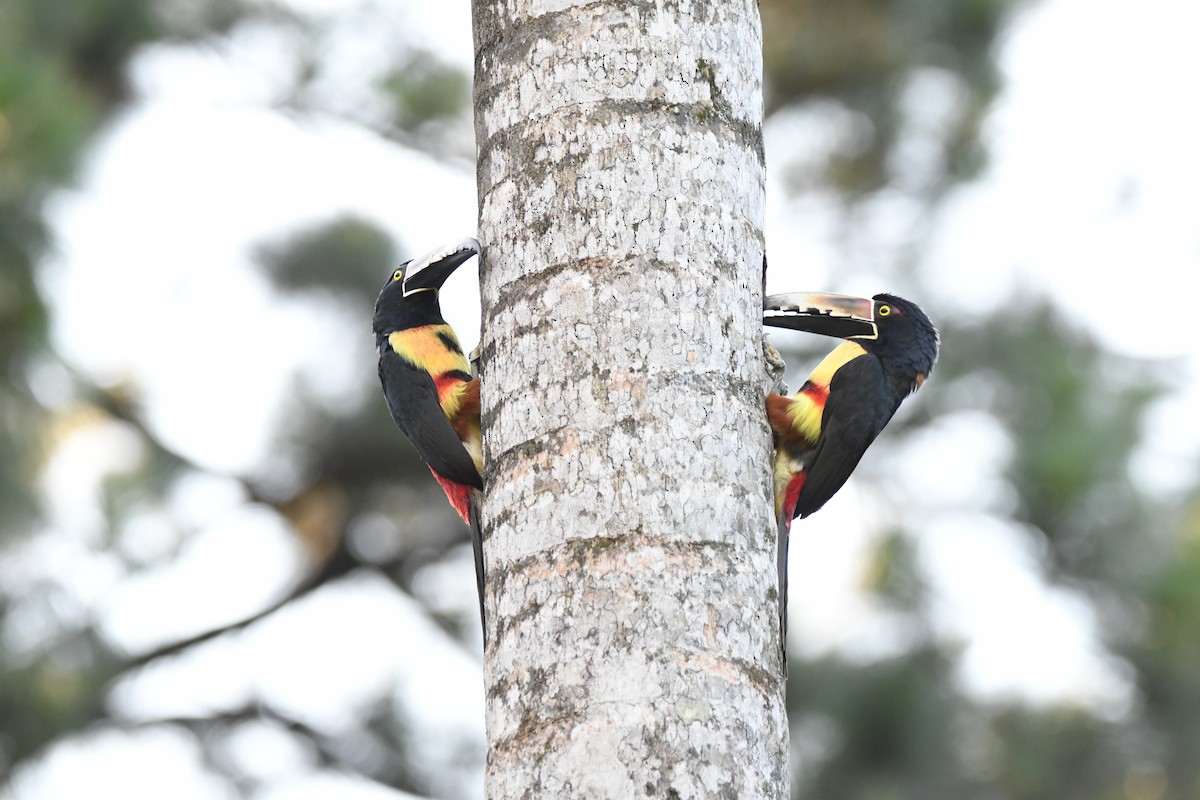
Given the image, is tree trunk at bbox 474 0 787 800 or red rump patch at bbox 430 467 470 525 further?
red rump patch at bbox 430 467 470 525

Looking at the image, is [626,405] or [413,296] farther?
[413,296]

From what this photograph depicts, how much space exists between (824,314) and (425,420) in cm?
93

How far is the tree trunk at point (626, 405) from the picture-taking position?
2.23 m

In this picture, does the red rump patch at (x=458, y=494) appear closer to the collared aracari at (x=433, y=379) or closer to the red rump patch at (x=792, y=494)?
the collared aracari at (x=433, y=379)

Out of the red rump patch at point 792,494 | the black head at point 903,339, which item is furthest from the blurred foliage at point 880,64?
the red rump patch at point 792,494

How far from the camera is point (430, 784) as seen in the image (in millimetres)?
7531

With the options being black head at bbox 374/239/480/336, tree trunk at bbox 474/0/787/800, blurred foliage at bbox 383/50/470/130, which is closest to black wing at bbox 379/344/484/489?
black head at bbox 374/239/480/336

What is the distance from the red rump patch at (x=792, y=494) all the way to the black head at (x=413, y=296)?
945mm

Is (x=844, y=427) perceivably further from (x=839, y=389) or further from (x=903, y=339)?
(x=903, y=339)

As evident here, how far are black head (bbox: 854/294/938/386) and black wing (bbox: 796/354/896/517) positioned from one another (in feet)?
0.52

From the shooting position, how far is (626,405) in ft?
7.86

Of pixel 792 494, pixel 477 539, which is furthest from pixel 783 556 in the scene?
pixel 477 539

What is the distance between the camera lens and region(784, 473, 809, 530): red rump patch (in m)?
3.25

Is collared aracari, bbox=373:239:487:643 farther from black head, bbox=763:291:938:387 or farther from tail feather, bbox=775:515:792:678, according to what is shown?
black head, bbox=763:291:938:387
